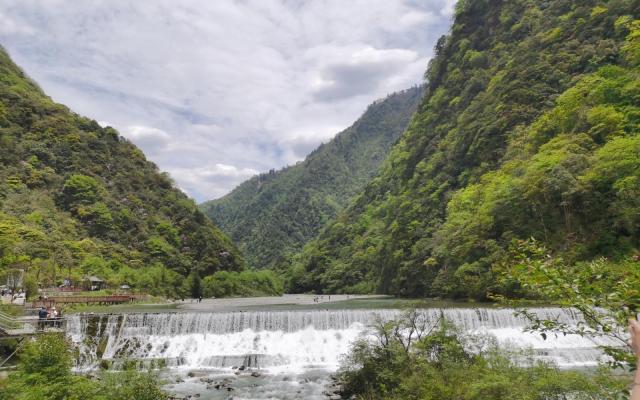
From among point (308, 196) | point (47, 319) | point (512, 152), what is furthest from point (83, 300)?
point (308, 196)

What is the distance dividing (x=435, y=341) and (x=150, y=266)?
159 feet

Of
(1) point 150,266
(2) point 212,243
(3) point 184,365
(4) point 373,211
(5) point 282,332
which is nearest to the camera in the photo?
(3) point 184,365

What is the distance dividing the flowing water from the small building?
2164 cm

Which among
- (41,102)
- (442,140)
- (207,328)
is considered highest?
(41,102)

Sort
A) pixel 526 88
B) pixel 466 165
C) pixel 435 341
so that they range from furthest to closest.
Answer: pixel 466 165 < pixel 526 88 < pixel 435 341

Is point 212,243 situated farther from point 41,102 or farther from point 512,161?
point 512,161

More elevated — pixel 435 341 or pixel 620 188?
pixel 620 188

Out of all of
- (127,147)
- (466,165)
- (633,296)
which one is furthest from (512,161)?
(127,147)

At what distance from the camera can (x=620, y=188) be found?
78.9 ft

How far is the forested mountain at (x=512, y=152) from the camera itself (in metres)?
27.2

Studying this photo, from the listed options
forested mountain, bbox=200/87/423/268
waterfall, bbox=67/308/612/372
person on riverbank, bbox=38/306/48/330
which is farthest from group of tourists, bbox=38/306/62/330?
forested mountain, bbox=200/87/423/268

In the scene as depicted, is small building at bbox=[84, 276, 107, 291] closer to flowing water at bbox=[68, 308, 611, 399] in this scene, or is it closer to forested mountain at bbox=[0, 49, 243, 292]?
forested mountain at bbox=[0, 49, 243, 292]

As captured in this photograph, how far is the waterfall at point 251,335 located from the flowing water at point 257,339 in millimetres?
49

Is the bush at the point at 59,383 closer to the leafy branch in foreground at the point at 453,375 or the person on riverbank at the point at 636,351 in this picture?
the leafy branch in foreground at the point at 453,375
